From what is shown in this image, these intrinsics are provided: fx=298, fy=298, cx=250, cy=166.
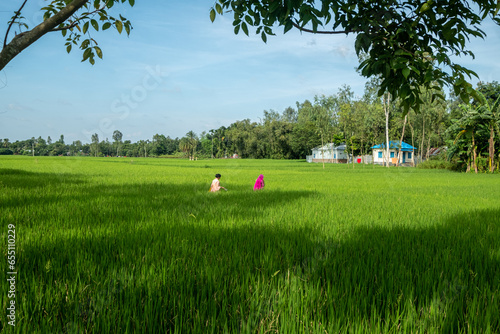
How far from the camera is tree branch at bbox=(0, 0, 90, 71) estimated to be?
3.27 meters

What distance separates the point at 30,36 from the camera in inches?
132

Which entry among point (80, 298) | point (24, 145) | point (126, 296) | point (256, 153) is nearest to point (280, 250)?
point (126, 296)

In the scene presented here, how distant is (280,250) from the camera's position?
3447mm

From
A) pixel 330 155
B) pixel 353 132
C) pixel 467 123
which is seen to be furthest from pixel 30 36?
pixel 330 155

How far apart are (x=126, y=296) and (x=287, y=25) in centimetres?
262

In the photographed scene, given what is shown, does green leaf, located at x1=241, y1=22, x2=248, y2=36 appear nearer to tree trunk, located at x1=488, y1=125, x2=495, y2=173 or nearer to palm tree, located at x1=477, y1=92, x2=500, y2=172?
palm tree, located at x1=477, y1=92, x2=500, y2=172

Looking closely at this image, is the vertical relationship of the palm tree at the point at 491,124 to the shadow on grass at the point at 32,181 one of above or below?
above

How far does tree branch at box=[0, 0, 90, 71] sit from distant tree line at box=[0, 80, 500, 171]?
3.64 meters

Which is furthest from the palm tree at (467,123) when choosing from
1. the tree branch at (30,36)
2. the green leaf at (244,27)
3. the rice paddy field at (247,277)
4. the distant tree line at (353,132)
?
the tree branch at (30,36)

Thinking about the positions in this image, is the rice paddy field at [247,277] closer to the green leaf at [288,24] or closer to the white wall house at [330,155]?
the green leaf at [288,24]

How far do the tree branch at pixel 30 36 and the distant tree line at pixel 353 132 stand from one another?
364 cm

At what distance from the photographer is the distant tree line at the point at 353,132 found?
84.4 ft

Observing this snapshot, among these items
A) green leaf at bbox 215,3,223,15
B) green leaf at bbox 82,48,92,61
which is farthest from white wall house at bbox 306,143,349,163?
green leaf at bbox 82,48,92,61

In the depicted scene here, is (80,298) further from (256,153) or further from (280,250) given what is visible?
(256,153)
